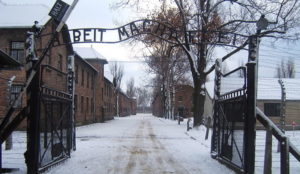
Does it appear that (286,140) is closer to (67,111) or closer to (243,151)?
(243,151)

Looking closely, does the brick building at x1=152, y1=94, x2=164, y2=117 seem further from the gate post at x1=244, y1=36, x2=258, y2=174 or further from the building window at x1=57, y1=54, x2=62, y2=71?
the gate post at x1=244, y1=36, x2=258, y2=174

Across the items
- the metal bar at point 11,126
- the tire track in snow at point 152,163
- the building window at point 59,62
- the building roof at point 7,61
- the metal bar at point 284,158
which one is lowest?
the tire track in snow at point 152,163

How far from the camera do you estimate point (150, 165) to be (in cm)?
1106

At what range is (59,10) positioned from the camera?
895 cm

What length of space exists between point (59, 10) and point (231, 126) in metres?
5.18

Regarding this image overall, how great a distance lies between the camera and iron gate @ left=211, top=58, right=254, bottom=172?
9133 mm

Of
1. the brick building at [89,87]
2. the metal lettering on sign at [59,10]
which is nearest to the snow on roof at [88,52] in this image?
the brick building at [89,87]

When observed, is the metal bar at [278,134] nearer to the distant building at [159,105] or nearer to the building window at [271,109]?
the building window at [271,109]

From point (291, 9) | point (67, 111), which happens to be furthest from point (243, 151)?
point (291, 9)

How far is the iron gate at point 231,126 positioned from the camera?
9.13 meters

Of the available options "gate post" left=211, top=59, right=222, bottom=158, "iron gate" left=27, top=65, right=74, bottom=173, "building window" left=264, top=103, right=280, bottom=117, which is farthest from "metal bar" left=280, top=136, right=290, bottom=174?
"building window" left=264, top=103, right=280, bottom=117

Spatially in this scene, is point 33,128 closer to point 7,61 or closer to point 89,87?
point 7,61

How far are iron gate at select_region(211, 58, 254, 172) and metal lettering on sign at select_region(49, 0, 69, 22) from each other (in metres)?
4.46

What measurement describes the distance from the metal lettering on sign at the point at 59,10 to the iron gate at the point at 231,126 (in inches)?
176
